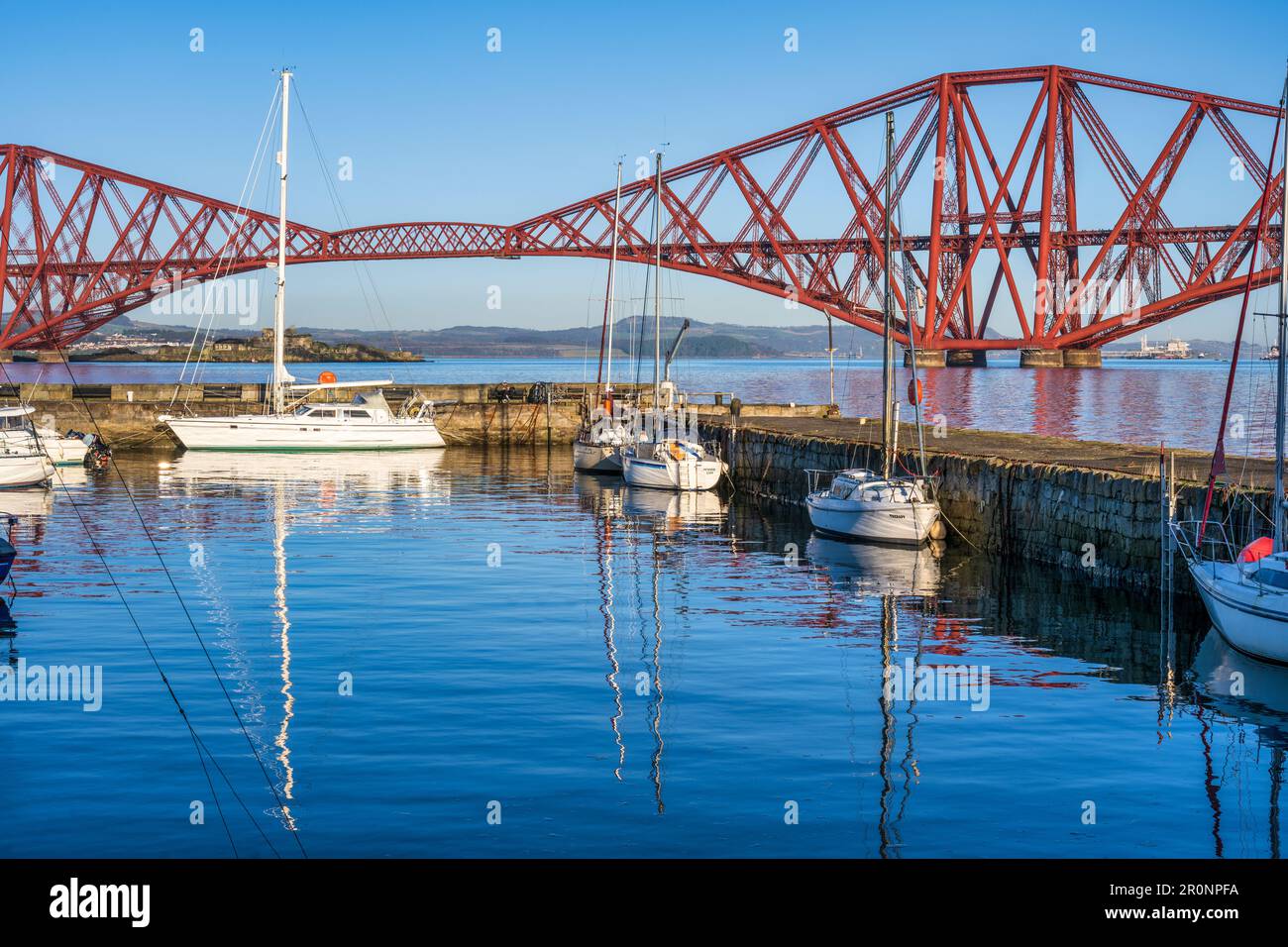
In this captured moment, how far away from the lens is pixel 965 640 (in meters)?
15.8

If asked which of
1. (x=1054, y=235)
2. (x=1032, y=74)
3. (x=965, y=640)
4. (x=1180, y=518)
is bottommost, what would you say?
(x=965, y=640)

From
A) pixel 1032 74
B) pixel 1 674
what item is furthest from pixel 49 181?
pixel 1 674

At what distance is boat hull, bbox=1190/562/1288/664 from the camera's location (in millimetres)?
13555

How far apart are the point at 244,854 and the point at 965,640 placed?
9.52 m

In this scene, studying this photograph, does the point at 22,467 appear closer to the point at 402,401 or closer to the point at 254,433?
the point at 254,433

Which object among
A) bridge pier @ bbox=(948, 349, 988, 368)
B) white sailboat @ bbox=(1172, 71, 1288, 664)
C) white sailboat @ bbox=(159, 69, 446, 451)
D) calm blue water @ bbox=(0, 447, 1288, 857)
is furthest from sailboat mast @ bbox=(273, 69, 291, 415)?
→ bridge pier @ bbox=(948, 349, 988, 368)

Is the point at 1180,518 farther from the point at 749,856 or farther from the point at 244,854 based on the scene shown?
the point at 244,854

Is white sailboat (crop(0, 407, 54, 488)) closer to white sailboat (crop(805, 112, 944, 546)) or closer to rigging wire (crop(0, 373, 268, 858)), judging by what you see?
rigging wire (crop(0, 373, 268, 858))

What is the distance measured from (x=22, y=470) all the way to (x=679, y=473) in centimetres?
1475

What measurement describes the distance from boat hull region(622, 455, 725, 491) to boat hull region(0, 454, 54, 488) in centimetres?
1338

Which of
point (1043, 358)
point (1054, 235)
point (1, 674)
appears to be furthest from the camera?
point (1043, 358)

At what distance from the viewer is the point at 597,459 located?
38.1 metres

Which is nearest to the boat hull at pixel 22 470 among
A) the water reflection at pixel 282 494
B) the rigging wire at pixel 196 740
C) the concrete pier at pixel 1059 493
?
the water reflection at pixel 282 494

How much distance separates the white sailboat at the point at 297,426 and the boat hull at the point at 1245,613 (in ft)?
110
